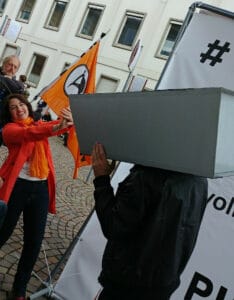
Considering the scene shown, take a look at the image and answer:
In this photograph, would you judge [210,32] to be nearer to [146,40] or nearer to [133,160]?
[133,160]

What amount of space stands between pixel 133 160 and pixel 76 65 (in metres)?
2.18

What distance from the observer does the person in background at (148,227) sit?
1901mm

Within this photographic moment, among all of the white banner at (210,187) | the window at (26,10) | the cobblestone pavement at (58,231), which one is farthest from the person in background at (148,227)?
the window at (26,10)

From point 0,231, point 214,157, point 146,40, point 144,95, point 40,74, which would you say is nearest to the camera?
point 214,157

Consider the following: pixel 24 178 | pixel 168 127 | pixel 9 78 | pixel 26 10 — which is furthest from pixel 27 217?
pixel 26 10

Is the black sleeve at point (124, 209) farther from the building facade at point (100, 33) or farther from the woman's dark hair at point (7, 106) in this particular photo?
the building facade at point (100, 33)

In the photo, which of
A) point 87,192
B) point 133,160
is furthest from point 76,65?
point 87,192

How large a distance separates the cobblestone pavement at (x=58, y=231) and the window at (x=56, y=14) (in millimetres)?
15290

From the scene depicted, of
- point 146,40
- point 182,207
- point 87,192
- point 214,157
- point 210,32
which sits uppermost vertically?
point 146,40

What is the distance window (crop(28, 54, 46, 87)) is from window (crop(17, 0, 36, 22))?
269cm

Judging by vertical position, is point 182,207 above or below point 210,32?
below

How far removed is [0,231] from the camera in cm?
344

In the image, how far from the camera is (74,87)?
12.6 feet

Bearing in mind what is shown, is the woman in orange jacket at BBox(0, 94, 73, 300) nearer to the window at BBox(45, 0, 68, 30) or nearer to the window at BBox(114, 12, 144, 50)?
the window at BBox(114, 12, 144, 50)
